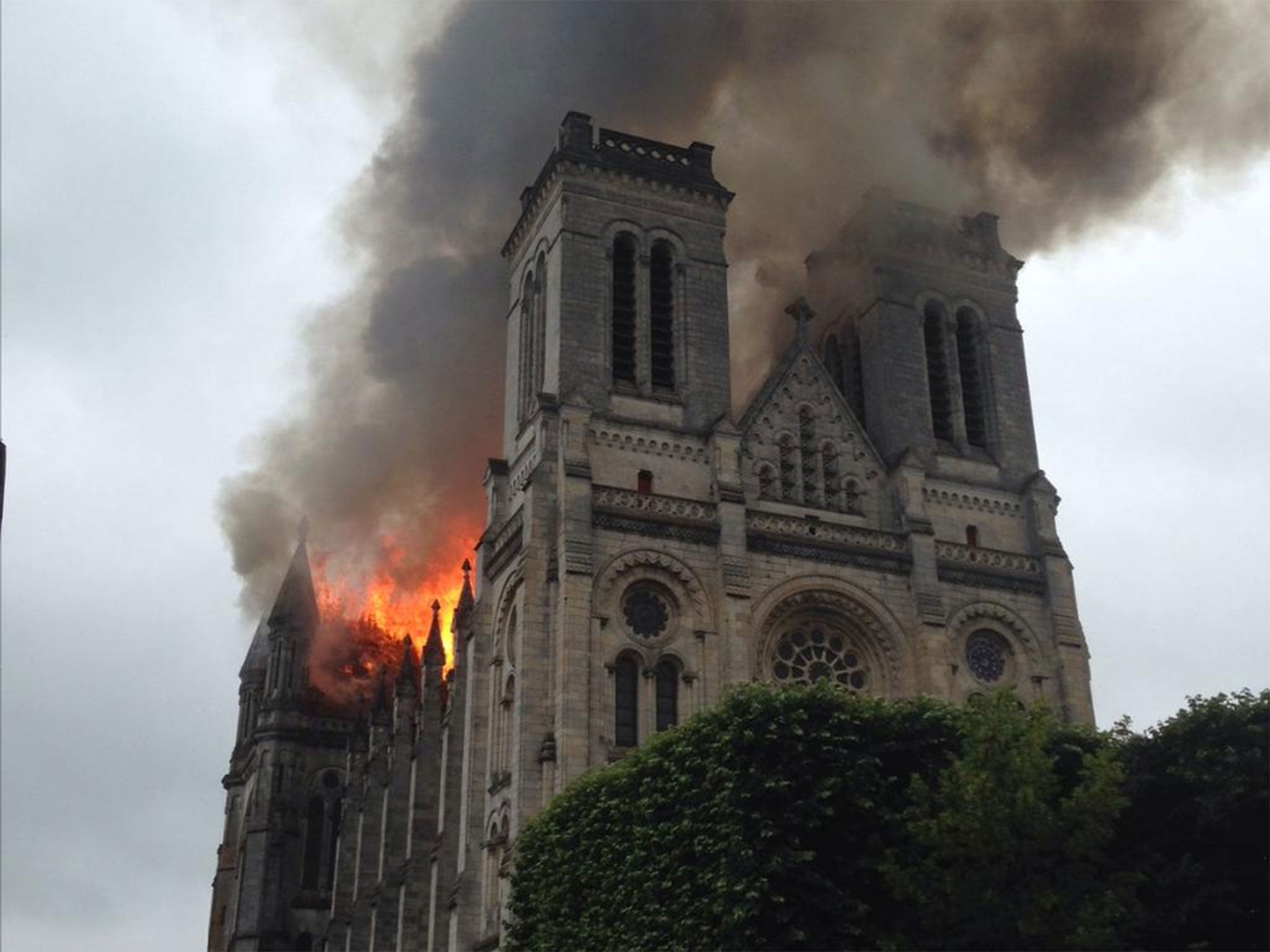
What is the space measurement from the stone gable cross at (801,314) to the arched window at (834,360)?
362 centimetres

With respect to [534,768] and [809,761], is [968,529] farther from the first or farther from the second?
[809,761]

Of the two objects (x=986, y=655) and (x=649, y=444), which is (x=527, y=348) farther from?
(x=986, y=655)

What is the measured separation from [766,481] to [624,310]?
24.0ft

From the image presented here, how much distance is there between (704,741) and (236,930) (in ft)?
147

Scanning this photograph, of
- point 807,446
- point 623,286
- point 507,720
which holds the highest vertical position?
point 623,286

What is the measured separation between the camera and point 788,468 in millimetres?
47125

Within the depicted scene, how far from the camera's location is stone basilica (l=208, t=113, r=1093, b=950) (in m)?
41.8

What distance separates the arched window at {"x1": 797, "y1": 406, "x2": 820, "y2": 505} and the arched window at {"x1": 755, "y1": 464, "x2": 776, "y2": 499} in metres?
1.07

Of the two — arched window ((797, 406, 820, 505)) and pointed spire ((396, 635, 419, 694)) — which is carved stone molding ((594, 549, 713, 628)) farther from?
pointed spire ((396, 635, 419, 694))

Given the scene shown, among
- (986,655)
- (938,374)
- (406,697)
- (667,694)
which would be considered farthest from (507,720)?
(938,374)

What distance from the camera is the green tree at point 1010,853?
24469 mm

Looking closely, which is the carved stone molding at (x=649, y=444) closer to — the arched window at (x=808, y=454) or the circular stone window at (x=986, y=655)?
the arched window at (x=808, y=454)

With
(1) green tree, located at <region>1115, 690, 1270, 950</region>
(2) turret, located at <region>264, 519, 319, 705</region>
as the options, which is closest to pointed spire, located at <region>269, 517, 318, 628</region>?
(2) turret, located at <region>264, 519, 319, 705</region>

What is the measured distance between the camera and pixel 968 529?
48.3 metres
